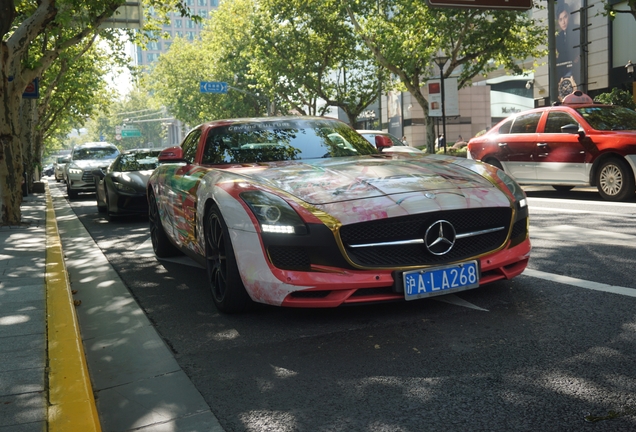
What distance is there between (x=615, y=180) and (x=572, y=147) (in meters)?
0.99

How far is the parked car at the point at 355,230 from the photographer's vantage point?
4.48m

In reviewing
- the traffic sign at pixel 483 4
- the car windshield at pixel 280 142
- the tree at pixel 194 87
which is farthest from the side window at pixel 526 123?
the tree at pixel 194 87

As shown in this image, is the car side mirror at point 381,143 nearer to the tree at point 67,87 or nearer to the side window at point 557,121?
the side window at point 557,121

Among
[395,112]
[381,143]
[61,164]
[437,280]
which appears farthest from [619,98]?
[61,164]

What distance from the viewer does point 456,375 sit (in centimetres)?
359

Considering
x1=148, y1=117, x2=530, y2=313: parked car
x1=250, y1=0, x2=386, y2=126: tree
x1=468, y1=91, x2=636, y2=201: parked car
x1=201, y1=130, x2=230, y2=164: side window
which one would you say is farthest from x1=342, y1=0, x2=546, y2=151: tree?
x1=148, y1=117, x2=530, y2=313: parked car

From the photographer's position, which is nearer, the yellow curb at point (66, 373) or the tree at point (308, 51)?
the yellow curb at point (66, 373)

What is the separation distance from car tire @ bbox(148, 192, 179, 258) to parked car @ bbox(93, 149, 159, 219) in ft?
14.5

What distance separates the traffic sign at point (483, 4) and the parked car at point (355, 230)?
956 cm

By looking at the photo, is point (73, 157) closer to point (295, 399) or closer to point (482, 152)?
point (482, 152)

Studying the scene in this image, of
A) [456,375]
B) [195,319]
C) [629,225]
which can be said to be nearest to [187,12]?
[629,225]

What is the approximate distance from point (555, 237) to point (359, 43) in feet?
100

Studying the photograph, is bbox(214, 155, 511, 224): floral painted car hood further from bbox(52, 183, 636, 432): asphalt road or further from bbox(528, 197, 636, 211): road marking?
bbox(528, 197, 636, 211): road marking

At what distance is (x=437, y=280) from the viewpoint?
14.8ft
